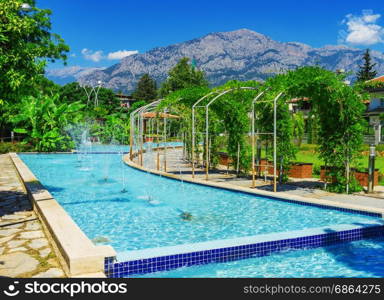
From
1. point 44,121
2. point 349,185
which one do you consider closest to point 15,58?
point 349,185

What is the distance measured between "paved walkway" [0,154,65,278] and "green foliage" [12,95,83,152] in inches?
620

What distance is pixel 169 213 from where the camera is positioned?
349 inches

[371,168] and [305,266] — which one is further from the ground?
[371,168]

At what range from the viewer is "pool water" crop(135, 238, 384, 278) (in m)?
5.34

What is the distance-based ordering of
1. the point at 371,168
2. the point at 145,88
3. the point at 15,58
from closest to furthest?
the point at 15,58, the point at 371,168, the point at 145,88

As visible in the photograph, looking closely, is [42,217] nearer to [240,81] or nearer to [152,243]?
[152,243]

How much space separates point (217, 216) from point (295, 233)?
233 cm

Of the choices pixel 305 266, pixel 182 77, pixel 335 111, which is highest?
pixel 182 77

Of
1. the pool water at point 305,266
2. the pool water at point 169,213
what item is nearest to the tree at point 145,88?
the pool water at point 169,213

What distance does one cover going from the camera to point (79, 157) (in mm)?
23531

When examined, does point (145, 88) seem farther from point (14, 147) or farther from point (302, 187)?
point (302, 187)

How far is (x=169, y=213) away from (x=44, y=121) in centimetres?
1798

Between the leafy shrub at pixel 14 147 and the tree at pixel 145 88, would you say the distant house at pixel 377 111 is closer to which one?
the leafy shrub at pixel 14 147

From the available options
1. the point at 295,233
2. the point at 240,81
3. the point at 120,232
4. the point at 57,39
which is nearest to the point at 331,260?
the point at 295,233
